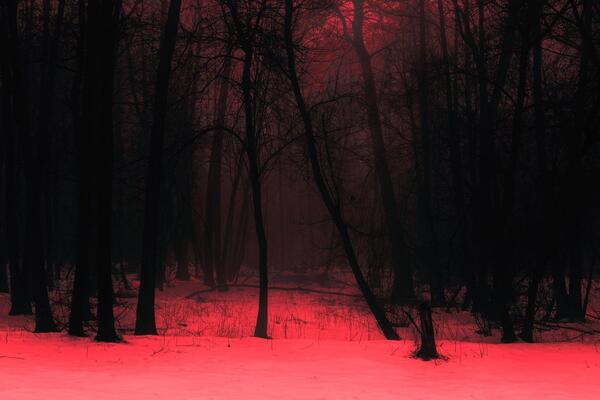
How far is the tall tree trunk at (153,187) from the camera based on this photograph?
46.5 feet

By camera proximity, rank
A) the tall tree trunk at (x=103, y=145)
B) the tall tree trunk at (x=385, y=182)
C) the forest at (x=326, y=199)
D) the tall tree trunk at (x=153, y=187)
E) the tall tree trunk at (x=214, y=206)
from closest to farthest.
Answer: the tall tree trunk at (x=103, y=145) → the forest at (x=326, y=199) → the tall tree trunk at (x=153, y=187) → the tall tree trunk at (x=385, y=182) → the tall tree trunk at (x=214, y=206)

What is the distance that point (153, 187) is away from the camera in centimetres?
1420

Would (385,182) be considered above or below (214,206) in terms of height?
above

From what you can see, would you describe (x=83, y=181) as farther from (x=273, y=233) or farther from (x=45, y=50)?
(x=273, y=233)

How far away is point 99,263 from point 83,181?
1.48m

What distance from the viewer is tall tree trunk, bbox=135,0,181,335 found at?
14.2m

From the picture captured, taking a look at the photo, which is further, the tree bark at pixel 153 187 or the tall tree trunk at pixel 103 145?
the tree bark at pixel 153 187

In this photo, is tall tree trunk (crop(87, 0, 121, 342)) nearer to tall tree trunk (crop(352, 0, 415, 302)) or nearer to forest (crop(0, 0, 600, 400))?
forest (crop(0, 0, 600, 400))

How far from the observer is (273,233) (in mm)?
59438

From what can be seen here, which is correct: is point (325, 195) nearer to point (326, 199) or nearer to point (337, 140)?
point (326, 199)

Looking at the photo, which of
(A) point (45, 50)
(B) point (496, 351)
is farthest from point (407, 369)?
(A) point (45, 50)

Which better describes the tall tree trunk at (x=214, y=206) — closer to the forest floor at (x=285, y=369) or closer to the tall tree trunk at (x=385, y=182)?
the tall tree trunk at (x=385, y=182)

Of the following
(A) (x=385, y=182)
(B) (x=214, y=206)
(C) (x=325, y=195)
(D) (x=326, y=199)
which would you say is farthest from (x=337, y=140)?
(B) (x=214, y=206)

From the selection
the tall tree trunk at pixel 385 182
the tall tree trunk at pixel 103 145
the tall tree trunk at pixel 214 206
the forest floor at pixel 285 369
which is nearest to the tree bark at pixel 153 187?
the forest floor at pixel 285 369
